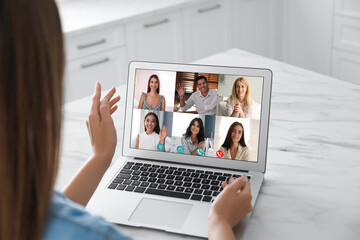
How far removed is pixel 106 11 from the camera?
3.09 m

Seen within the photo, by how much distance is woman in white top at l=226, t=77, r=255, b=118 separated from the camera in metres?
1.19

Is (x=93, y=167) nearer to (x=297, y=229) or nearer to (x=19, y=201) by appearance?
(x=297, y=229)

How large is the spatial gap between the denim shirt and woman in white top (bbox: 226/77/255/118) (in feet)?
2.06

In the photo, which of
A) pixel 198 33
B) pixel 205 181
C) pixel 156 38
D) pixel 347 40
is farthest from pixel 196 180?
pixel 347 40

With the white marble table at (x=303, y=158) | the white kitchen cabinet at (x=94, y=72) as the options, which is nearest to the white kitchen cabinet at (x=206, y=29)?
the white kitchen cabinet at (x=94, y=72)

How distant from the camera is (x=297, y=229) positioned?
1.01m

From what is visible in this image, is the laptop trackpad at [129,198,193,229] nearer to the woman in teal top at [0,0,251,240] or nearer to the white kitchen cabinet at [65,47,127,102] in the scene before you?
the woman in teal top at [0,0,251,240]

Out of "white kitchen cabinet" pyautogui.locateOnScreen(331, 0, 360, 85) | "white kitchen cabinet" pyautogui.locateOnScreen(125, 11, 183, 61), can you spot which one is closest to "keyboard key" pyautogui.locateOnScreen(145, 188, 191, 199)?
"white kitchen cabinet" pyautogui.locateOnScreen(125, 11, 183, 61)

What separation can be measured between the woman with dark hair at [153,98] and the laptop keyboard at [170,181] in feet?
0.48

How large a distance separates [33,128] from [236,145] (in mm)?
703

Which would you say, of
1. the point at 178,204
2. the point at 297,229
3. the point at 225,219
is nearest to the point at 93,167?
the point at 178,204

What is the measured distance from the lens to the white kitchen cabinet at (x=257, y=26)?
3.59m

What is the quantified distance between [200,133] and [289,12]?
9.24 ft

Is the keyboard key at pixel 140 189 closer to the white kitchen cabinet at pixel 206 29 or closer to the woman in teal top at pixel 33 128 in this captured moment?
the woman in teal top at pixel 33 128
